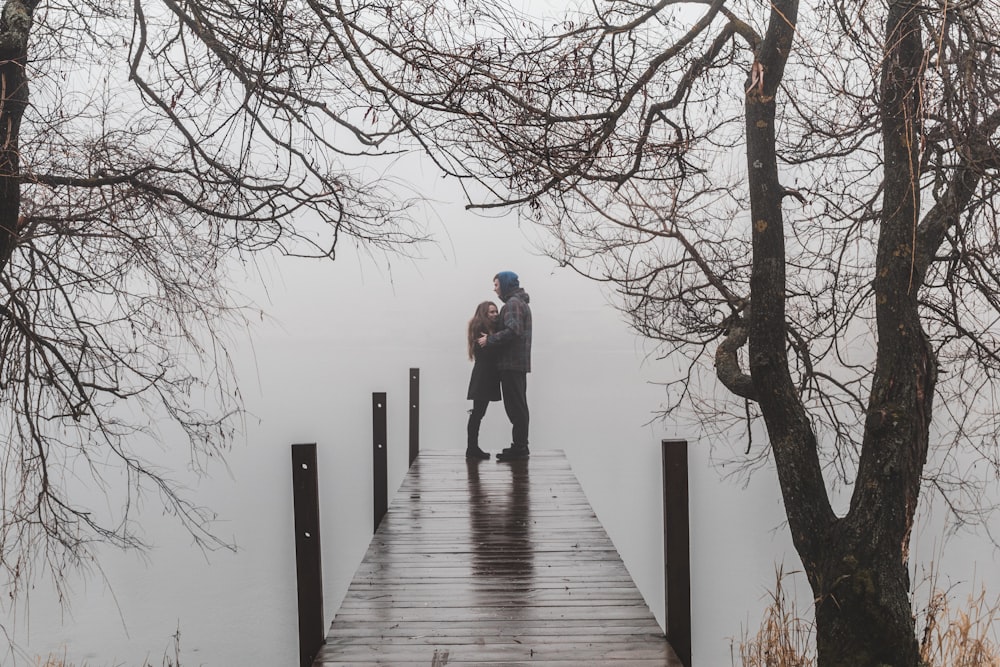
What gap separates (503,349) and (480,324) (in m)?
0.30

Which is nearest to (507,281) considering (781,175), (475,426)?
(475,426)

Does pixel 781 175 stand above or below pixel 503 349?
above

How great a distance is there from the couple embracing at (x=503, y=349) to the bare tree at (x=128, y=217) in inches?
114

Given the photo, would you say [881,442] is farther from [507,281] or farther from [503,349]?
[503,349]

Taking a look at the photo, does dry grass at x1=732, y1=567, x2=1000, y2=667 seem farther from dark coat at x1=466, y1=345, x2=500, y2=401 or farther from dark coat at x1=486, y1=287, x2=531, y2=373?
dark coat at x1=466, y1=345, x2=500, y2=401

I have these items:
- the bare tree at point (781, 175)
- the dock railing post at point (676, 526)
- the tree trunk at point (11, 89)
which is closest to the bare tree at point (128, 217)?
the tree trunk at point (11, 89)

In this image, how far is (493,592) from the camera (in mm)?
4578

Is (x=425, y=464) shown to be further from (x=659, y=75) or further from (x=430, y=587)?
(x=659, y=75)

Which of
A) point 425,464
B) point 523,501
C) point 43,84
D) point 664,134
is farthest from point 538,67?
point 425,464

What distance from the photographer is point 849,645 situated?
479cm

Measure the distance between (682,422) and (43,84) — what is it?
64.7 feet

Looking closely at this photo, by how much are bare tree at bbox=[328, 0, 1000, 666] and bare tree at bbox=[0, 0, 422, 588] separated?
0.55 metres

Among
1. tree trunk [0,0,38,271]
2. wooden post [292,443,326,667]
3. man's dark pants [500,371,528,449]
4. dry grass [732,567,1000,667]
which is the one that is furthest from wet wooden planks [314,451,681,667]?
tree trunk [0,0,38,271]

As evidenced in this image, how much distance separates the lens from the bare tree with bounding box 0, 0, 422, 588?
14.1ft
